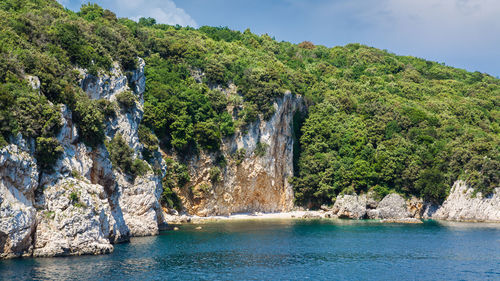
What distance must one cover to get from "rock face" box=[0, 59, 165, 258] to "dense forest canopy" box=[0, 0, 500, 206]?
5.43 ft

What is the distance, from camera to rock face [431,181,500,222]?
246 ft

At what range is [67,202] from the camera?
35.5 metres

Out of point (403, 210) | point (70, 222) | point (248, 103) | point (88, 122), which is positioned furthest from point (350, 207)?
point (70, 222)

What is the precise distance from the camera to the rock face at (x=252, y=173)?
2881 inches

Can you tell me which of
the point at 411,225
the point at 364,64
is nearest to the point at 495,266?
the point at 411,225

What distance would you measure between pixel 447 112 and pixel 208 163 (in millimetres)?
59168

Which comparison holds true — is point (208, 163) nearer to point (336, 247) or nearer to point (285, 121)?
point (285, 121)

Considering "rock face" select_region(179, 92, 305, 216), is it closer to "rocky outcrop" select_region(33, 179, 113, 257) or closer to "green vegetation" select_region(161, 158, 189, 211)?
"green vegetation" select_region(161, 158, 189, 211)

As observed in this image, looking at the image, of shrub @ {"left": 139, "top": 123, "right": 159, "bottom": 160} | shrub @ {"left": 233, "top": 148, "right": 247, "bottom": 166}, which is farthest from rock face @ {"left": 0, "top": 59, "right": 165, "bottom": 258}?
shrub @ {"left": 233, "top": 148, "right": 247, "bottom": 166}

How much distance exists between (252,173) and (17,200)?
51152 mm

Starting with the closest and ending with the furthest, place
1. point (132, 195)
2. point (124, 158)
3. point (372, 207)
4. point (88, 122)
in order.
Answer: point (88, 122), point (124, 158), point (132, 195), point (372, 207)

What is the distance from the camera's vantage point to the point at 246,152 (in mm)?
80062

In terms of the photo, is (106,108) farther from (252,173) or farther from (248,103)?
(248,103)

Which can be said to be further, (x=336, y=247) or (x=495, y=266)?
(x=336, y=247)
